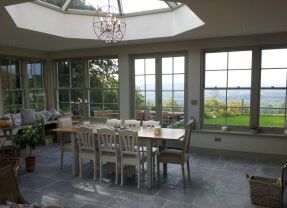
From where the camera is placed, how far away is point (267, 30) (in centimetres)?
437

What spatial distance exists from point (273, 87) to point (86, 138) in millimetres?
3869

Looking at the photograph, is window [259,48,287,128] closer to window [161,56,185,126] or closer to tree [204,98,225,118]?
tree [204,98,225,118]

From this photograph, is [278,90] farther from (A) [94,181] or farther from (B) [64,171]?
(B) [64,171]

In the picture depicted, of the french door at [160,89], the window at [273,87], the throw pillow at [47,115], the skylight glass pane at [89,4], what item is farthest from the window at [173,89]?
the throw pillow at [47,115]

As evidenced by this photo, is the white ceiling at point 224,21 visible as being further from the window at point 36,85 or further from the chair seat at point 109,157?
the chair seat at point 109,157

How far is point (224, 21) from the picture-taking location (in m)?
3.71

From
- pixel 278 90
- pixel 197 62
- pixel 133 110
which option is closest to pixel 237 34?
pixel 197 62

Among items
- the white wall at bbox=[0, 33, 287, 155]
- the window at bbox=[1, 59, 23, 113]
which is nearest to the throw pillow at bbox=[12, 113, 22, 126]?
the window at bbox=[1, 59, 23, 113]

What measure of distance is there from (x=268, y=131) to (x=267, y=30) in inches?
80.4

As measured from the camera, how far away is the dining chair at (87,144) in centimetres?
393

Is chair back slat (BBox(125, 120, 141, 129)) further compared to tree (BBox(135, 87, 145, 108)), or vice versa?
tree (BBox(135, 87, 145, 108))

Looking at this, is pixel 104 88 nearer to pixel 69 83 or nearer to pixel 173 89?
pixel 69 83

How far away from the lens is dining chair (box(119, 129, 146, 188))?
141 inches

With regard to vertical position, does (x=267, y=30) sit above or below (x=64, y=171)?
above
